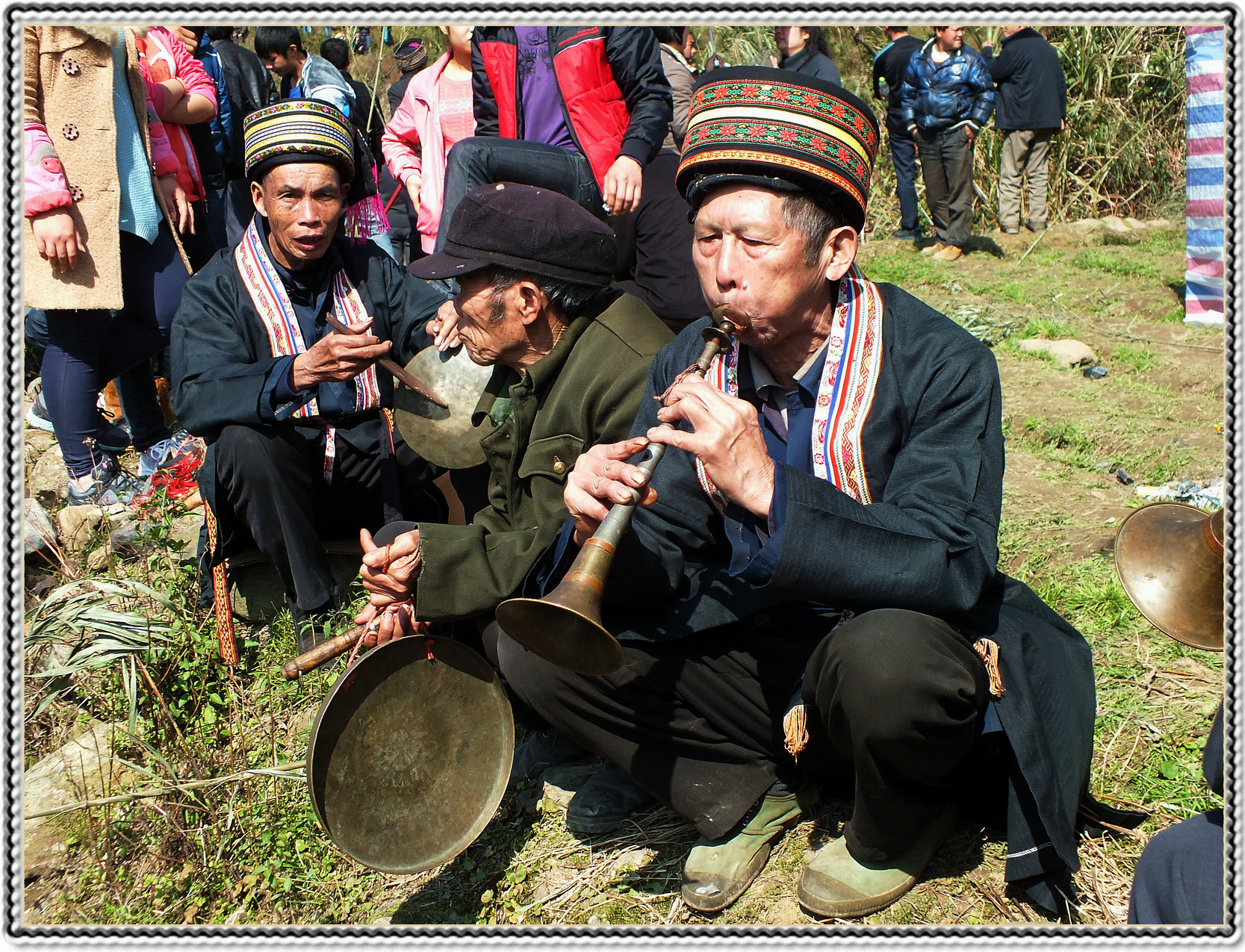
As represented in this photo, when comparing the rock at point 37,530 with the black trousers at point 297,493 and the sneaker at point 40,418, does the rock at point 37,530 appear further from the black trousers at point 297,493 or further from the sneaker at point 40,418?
the sneaker at point 40,418

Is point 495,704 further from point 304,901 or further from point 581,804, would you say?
point 304,901

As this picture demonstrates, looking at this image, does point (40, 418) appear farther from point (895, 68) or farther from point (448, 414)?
point (895, 68)

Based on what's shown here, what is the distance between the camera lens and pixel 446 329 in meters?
3.33

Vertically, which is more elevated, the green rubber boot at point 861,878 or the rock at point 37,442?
the rock at point 37,442

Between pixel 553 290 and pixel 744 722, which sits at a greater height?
pixel 553 290

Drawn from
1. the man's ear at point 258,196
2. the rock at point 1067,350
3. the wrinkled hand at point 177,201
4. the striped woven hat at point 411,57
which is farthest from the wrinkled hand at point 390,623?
the striped woven hat at point 411,57

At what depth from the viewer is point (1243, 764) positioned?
152cm

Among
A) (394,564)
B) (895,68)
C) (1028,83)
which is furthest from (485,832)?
(1028,83)

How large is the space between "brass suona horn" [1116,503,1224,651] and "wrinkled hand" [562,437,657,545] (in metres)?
1.01

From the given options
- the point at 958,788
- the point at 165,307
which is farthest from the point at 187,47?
the point at 958,788

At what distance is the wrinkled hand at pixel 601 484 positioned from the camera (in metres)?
2.06

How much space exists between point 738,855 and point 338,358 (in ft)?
6.62

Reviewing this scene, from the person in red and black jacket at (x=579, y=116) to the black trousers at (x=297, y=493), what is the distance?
1019 millimetres

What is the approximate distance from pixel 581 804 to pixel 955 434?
1.42 metres
